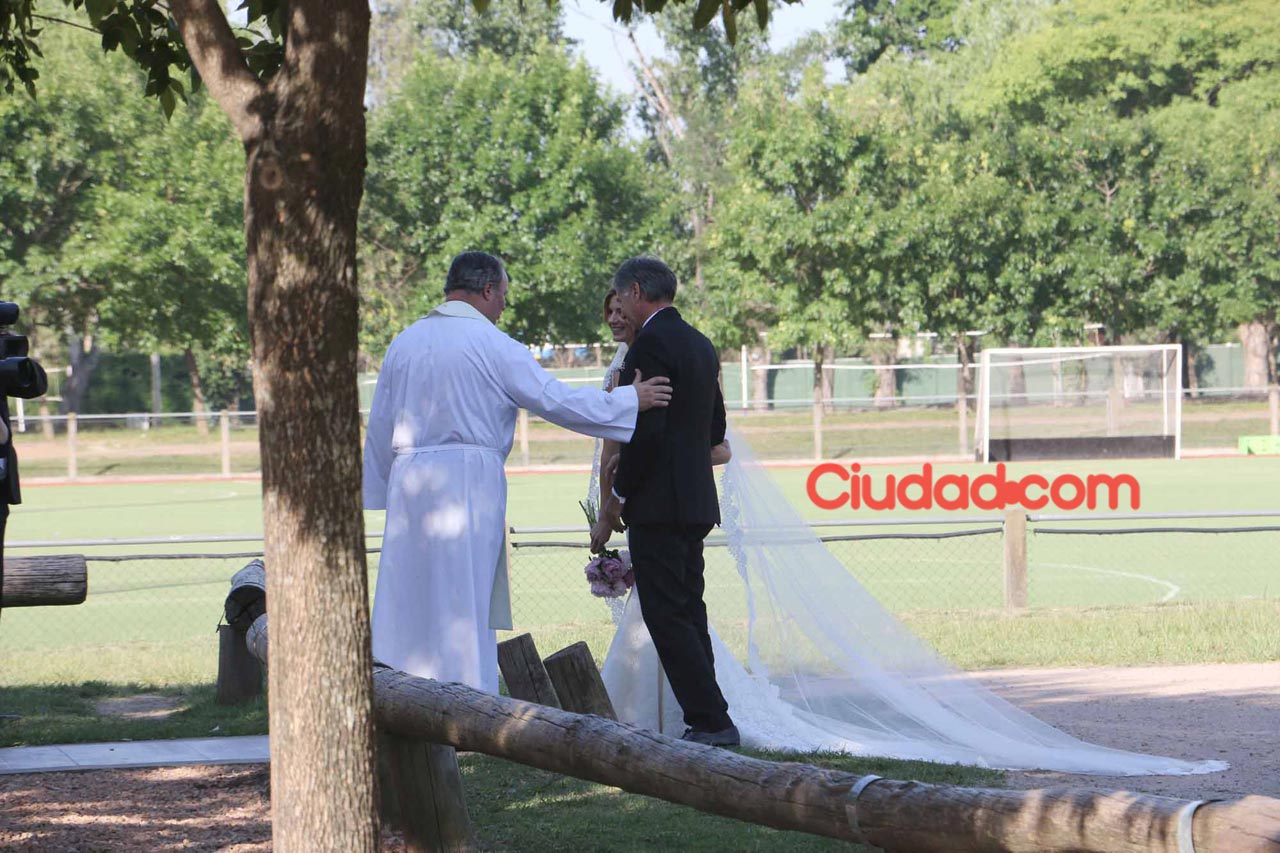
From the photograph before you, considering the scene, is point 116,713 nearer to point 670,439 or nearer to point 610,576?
point 610,576

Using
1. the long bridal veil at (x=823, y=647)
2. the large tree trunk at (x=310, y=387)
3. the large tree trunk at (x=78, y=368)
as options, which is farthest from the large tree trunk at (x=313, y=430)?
the large tree trunk at (x=78, y=368)

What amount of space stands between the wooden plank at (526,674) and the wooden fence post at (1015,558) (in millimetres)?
6279

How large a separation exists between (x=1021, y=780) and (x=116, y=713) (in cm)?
469

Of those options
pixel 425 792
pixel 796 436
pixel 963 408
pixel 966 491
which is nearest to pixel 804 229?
pixel 796 436

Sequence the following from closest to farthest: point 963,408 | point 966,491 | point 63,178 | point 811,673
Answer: point 811,673, point 966,491, point 963,408, point 63,178

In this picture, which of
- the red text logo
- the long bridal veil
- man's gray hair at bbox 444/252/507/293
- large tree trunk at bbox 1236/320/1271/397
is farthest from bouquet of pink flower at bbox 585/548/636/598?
large tree trunk at bbox 1236/320/1271/397

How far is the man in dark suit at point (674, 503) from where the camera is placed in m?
6.37

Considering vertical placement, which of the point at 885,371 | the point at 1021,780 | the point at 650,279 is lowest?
the point at 1021,780

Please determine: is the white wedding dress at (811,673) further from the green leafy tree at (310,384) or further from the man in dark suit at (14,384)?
the green leafy tree at (310,384)

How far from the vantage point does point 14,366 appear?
5820mm

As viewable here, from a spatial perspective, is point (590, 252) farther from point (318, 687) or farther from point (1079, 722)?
point (318, 687)

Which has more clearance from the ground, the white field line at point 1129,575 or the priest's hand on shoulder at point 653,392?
the priest's hand on shoulder at point 653,392

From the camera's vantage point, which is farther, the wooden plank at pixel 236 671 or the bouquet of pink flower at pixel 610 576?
the wooden plank at pixel 236 671

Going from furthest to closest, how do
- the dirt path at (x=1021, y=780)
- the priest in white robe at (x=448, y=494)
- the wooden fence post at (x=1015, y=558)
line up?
1. the wooden fence post at (x=1015, y=558)
2. the priest in white robe at (x=448, y=494)
3. the dirt path at (x=1021, y=780)
